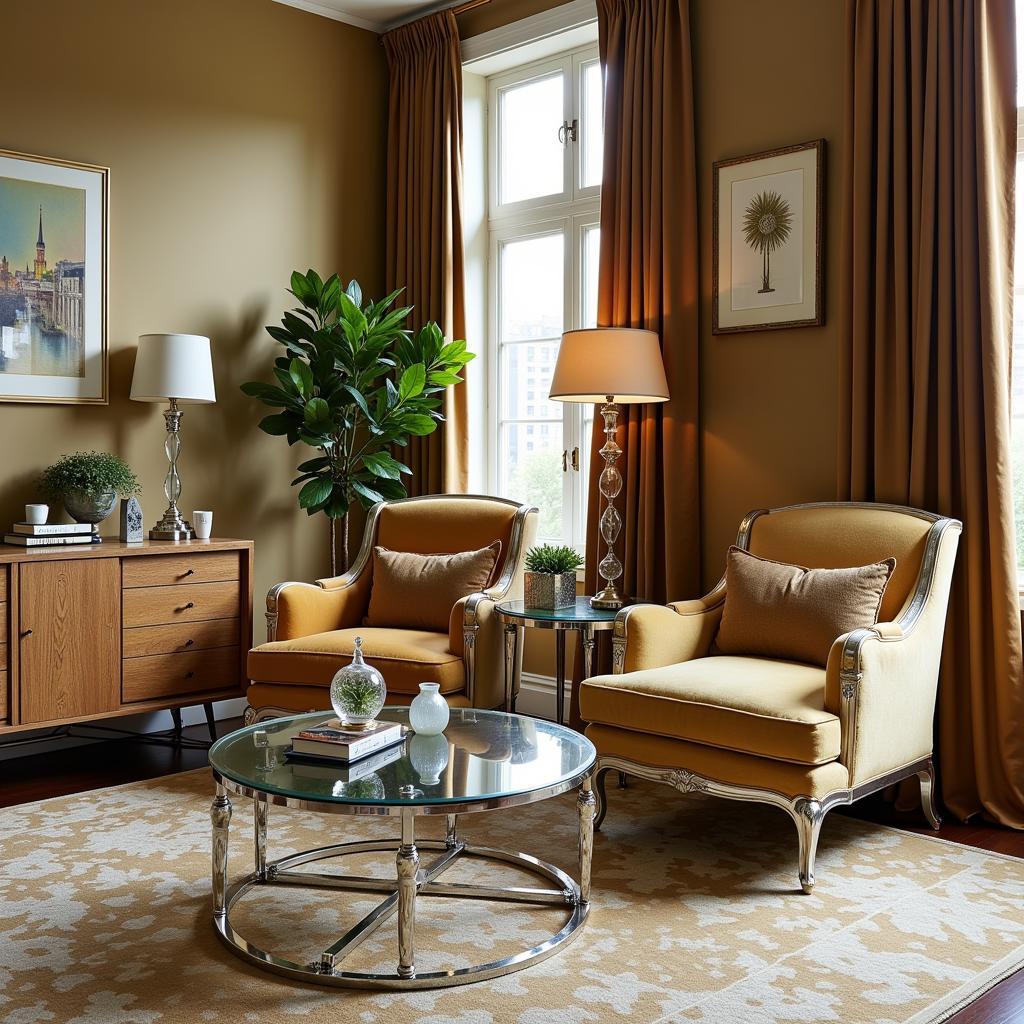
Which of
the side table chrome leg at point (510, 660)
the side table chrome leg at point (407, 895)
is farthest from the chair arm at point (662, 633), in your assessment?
the side table chrome leg at point (407, 895)

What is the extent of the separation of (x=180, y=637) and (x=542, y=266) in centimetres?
237

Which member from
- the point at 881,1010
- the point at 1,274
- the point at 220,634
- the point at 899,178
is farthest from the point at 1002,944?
the point at 1,274

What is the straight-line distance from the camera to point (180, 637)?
4.46 m

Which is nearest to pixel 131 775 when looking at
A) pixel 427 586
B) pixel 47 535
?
pixel 47 535

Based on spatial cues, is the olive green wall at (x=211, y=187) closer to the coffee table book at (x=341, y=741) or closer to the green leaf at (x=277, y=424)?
the green leaf at (x=277, y=424)

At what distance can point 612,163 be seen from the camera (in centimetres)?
463

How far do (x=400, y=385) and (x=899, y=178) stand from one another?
2.18 m

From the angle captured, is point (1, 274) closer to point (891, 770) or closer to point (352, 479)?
point (352, 479)

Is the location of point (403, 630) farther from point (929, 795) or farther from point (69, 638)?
point (929, 795)

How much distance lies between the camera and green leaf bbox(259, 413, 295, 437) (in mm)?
4895

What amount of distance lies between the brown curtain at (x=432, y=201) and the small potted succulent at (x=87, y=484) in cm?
151

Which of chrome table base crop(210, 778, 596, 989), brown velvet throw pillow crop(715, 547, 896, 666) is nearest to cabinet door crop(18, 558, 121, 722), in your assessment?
chrome table base crop(210, 778, 596, 989)

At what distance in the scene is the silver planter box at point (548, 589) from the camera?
4.07 m

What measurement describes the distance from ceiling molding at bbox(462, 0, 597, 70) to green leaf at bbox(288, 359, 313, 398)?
1741mm
